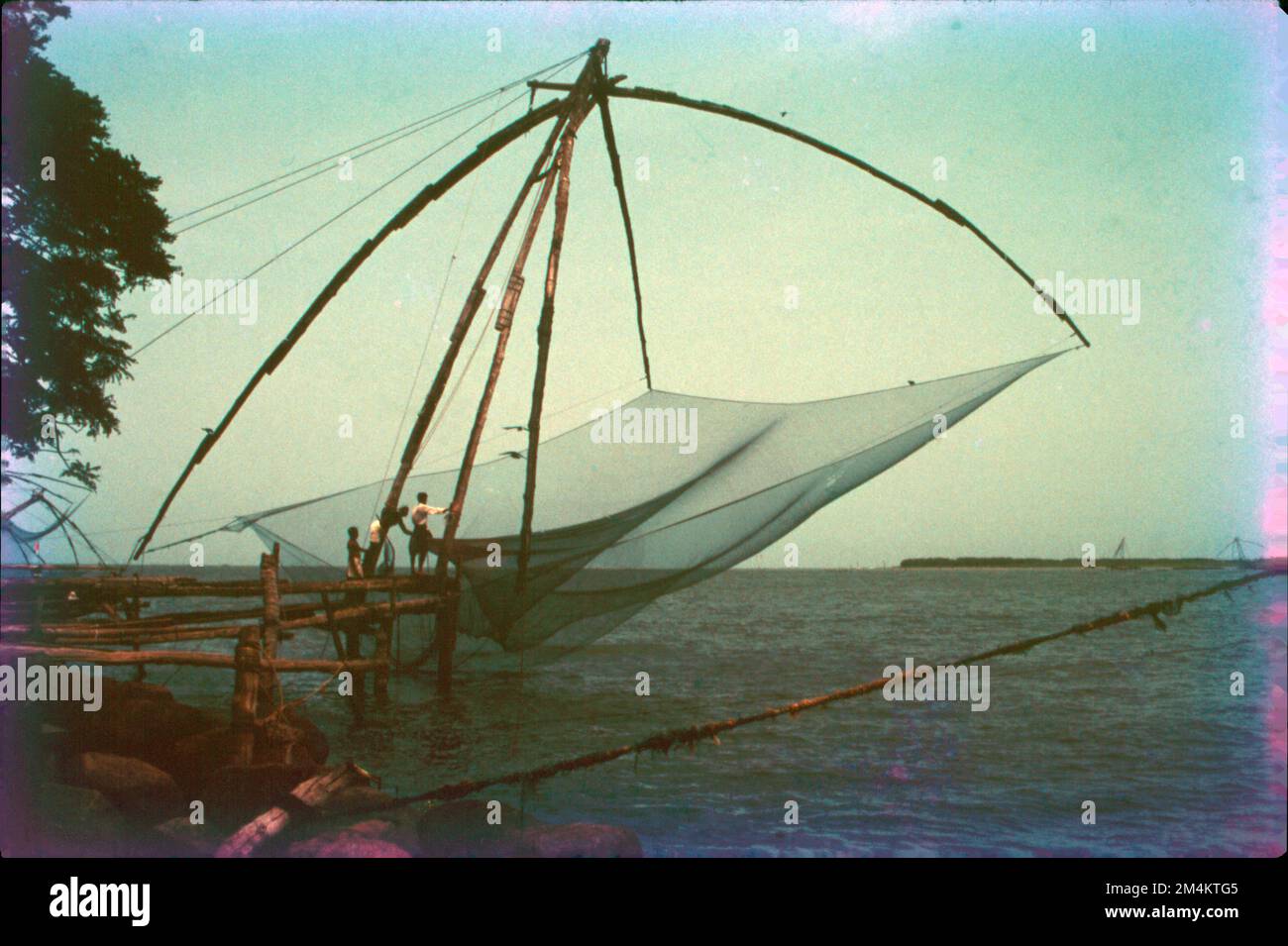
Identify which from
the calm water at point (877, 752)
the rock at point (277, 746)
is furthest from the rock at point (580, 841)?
the rock at point (277, 746)

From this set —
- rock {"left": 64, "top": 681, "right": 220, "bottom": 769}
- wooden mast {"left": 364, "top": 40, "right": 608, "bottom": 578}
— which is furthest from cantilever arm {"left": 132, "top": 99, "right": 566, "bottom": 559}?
rock {"left": 64, "top": 681, "right": 220, "bottom": 769}

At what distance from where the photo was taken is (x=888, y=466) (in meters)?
7.61

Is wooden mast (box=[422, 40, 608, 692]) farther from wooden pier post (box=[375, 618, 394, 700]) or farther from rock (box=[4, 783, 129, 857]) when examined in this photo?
rock (box=[4, 783, 129, 857])

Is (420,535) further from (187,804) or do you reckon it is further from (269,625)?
(187,804)

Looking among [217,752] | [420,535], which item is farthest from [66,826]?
[420,535]

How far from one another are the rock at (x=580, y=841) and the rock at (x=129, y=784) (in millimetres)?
2547

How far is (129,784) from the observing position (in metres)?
6.23

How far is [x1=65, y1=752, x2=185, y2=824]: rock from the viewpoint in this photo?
611 centimetres

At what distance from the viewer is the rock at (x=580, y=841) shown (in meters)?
5.43

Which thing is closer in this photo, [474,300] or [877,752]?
[474,300]

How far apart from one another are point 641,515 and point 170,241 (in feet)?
27.8

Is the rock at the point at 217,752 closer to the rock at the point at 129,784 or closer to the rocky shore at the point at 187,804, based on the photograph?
the rocky shore at the point at 187,804

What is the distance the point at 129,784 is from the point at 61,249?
7.69 metres
